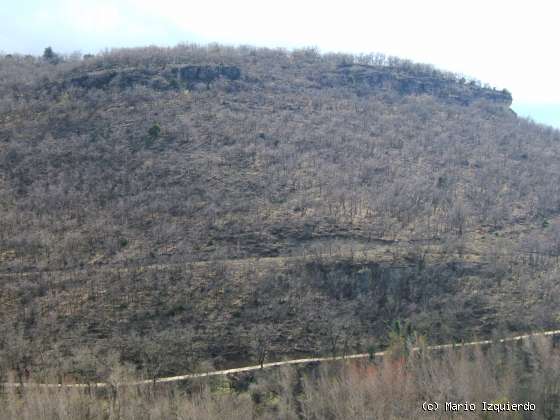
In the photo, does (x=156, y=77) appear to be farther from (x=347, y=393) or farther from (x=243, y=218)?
(x=347, y=393)

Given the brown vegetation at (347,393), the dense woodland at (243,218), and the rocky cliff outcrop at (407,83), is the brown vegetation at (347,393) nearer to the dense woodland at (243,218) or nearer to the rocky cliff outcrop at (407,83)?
the dense woodland at (243,218)

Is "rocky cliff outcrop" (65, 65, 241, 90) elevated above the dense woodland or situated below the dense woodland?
above

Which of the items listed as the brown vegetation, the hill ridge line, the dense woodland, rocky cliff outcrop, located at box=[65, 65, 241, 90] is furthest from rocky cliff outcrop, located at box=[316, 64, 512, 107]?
the brown vegetation

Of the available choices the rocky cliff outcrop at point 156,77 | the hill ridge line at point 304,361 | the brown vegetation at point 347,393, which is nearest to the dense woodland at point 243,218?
the rocky cliff outcrop at point 156,77

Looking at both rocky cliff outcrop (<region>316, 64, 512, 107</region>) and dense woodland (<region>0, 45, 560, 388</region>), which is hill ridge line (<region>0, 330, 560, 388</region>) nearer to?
dense woodland (<region>0, 45, 560, 388</region>)

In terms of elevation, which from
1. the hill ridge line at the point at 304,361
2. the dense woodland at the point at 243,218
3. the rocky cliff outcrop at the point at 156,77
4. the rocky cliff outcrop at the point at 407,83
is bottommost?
the hill ridge line at the point at 304,361

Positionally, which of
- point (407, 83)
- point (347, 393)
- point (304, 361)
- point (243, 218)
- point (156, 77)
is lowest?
point (304, 361)

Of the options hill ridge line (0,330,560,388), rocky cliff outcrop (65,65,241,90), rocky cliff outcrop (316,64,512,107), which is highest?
rocky cliff outcrop (316,64,512,107)

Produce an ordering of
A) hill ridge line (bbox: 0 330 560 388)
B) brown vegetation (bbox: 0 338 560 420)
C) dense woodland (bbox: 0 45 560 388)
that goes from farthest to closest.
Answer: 1. dense woodland (bbox: 0 45 560 388)
2. hill ridge line (bbox: 0 330 560 388)
3. brown vegetation (bbox: 0 338 560 420)

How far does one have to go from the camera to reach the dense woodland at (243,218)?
35.8m

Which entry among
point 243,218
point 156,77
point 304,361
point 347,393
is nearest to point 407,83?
point 156,77

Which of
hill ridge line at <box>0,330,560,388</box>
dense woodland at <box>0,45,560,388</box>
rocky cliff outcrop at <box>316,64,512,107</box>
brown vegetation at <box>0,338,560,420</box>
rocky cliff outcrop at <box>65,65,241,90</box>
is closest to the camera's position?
brown vegetation at <box>0,338,560,420</box>

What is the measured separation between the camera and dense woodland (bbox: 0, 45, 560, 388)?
35781 millimetres

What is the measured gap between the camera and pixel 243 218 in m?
48.1
